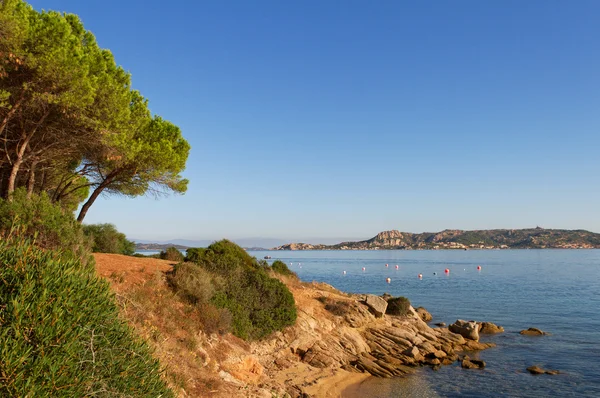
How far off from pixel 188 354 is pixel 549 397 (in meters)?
17.2

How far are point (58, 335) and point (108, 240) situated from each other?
89.8ft

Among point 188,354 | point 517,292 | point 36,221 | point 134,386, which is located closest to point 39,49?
point 36,221

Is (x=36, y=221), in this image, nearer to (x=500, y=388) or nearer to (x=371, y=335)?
(x=371, y=335)

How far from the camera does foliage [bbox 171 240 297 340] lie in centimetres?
1812

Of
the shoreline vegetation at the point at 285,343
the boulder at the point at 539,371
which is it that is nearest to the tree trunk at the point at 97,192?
the shoreline vegetation at the point at 285,343

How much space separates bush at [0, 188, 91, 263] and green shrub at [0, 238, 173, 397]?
9249 millimetres

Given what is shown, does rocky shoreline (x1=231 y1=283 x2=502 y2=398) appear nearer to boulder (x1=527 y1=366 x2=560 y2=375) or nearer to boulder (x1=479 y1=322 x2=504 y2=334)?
boulder (x1=527 y1=366 x2=560 y2=375)

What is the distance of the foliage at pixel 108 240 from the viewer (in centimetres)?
2941

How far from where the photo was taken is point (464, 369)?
23078 mm

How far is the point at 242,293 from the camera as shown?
65.5ft

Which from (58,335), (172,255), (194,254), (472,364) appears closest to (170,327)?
(194,254)

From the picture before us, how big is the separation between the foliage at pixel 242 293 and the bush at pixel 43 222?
451cm

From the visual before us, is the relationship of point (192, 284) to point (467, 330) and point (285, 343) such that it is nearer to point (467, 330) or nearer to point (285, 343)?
point (285, 343)

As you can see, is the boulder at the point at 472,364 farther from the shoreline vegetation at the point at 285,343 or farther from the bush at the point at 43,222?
the bush at the point at 43,222
